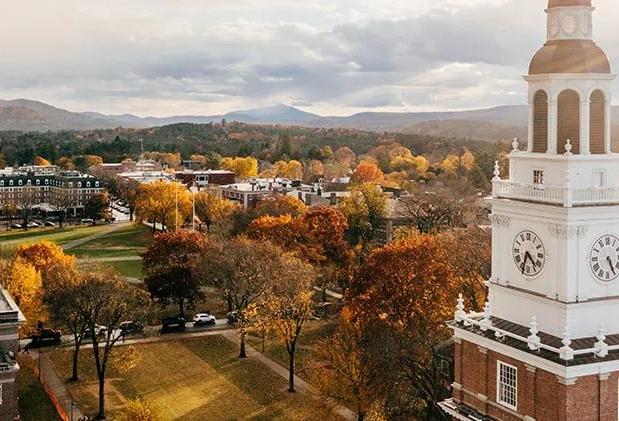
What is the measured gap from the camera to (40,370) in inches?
2026

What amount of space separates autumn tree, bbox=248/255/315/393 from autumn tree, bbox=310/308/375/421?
704 cm

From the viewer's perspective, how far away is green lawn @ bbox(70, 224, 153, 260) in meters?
97.2

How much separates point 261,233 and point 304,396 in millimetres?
27251

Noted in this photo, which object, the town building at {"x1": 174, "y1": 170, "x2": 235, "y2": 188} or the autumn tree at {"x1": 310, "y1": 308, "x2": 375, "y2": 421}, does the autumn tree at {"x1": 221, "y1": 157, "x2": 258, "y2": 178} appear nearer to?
the town building at {"x1": 174, "y1": 170, "x2": 235, "y2": 188}

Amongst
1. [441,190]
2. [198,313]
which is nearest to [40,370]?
[198,313]

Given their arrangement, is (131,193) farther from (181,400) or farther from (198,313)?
(181,400)

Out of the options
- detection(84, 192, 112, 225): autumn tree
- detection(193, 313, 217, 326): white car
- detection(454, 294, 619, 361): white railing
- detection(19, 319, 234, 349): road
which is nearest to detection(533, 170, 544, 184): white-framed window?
detection(454, 294, 619, 361): white railing

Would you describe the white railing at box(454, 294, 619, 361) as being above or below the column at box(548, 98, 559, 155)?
below

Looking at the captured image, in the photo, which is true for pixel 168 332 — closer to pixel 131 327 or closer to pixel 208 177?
pixel 131 327

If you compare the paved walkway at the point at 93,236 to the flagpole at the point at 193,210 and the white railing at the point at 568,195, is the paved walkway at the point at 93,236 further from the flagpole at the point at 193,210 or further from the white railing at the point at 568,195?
the white railing at the point at 568,195

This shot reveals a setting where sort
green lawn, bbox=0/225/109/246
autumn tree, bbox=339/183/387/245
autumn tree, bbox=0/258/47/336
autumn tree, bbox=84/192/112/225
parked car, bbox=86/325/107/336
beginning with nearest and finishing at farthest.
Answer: parked car, bbox=86/325/107/336 < autumn tree, bbox=0/258/47/336 < autumn tree, bbox=339/183/387/245 < green lawn, bbox=0/225/109/246 < autumn tree, bbox=84/192/112/225

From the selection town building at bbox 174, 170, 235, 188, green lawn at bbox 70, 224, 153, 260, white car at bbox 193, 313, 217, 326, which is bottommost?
white car at bbox 193, 313, 217, 326

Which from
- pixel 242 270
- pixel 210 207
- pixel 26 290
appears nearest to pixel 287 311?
pixel 242 270

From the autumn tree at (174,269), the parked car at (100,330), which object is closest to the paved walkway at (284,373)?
the autumn tree at (174,269)
